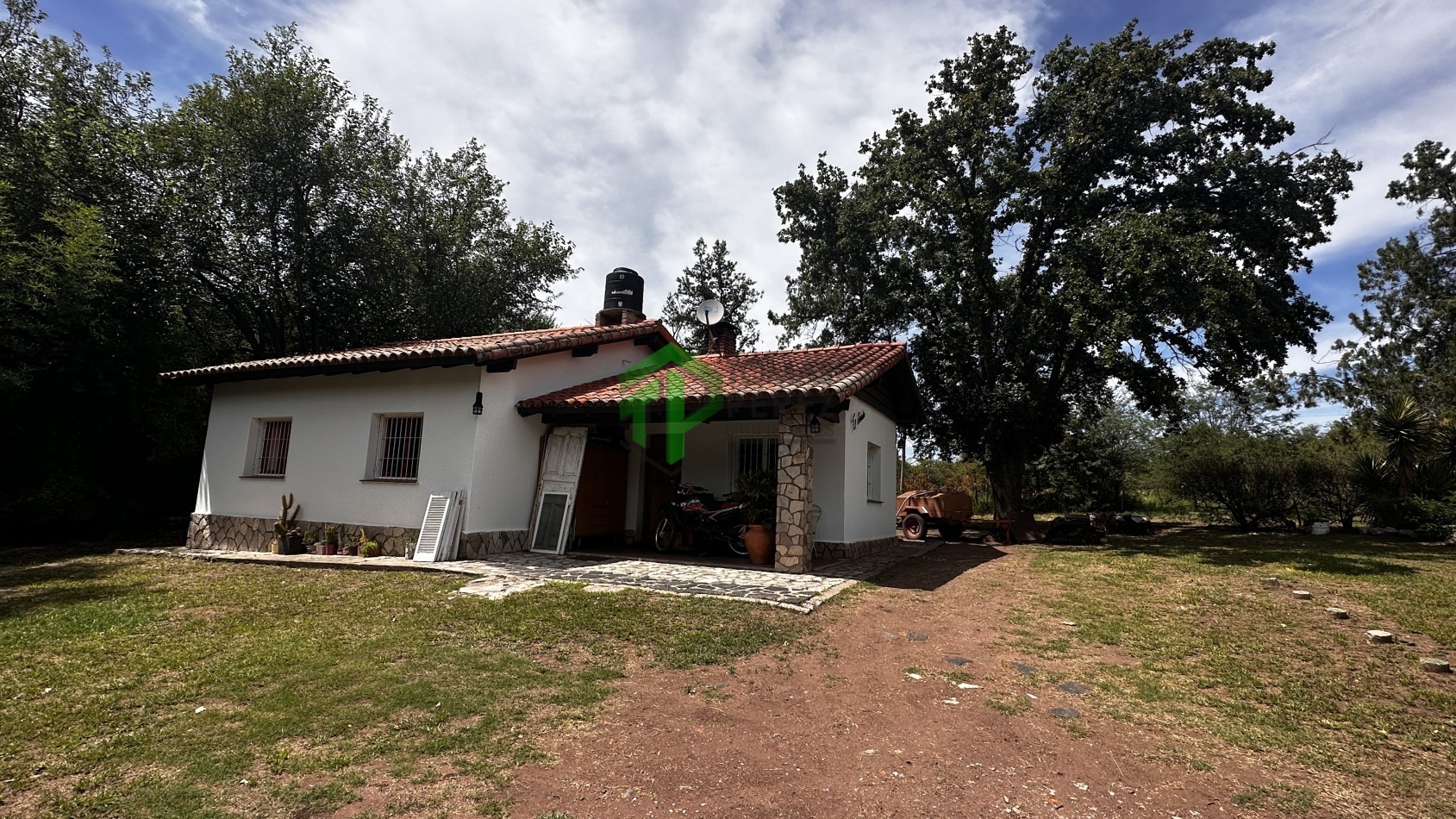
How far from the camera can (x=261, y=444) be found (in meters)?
11.3

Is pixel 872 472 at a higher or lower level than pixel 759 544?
higher

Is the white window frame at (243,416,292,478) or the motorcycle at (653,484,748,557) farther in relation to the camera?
the white window frame at (243,416,292,478)

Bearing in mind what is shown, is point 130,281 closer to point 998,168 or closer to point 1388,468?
point 998,168

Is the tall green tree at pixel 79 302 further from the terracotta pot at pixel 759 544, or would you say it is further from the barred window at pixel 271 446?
the terracotta pot at pixel 759 544

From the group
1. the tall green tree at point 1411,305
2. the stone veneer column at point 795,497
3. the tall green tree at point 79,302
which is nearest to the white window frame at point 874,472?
the stone veneer column at point 795,497

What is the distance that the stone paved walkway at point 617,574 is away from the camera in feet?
22.6

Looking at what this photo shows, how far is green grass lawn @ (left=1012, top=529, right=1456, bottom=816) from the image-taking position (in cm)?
336

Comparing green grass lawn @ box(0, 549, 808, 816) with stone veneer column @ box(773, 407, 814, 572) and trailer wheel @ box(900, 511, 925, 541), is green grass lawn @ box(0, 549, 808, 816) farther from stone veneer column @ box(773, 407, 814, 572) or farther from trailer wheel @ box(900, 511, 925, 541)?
trailer wheel @ box(900, 511, 925, 541)

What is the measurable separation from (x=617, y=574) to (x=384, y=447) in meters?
4.87

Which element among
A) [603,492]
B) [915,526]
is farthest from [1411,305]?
[603,492]

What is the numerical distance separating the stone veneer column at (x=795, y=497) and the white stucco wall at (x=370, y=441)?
427 centimetres

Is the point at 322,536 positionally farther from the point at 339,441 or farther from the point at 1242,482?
the point at 1242,482

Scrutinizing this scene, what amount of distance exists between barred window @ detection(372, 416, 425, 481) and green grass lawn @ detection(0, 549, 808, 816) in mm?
2716

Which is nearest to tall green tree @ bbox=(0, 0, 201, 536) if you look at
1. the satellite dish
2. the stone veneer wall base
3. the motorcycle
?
the stone veneer wall base
